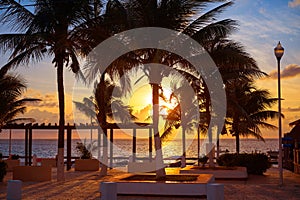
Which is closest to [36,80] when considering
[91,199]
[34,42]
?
[34,42]

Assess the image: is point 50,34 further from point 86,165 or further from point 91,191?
point 86,165

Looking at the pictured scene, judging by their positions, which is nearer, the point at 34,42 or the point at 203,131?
the point at 34,42

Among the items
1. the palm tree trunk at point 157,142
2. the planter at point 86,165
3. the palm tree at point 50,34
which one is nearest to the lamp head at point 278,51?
the palm tree trunk at point 157,142

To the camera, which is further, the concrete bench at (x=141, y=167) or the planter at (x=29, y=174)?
the concrete bench at (x=141, y=167)

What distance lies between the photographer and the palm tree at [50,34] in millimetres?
18406

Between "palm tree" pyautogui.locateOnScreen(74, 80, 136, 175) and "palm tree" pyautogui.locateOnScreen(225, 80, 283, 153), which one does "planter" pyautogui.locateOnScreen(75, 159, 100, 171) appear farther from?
"palm tree" pyautogui.locateOnScreen(225, 80, 283, 153)

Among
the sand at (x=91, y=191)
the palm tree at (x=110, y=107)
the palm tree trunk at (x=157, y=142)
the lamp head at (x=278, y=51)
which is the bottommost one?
the sand at (x=91, y=191)

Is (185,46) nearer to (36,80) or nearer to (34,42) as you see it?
(34,42)

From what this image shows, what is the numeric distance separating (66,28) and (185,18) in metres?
5.51

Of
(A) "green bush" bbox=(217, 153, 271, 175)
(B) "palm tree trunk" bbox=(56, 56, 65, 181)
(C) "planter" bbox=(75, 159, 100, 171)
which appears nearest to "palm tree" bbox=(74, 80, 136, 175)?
(C) "planter" bbox=(75, 159, 100, 171)

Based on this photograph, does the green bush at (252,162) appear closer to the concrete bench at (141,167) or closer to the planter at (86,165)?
the concrete bench at (141,167)

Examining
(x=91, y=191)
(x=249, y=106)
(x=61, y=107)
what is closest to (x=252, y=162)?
(x=249, y=106)

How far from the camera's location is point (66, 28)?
19250 millimetres

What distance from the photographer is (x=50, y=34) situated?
1888cm
